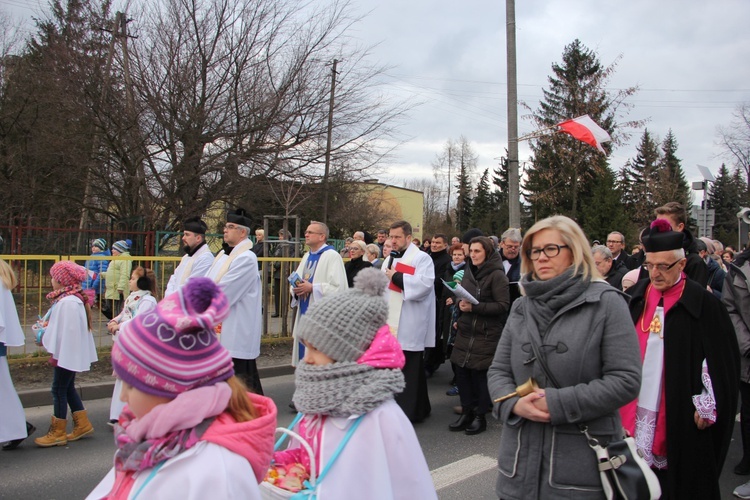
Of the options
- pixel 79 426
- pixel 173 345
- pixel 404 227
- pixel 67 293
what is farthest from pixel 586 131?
pixel 173 345

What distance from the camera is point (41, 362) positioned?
8.10 meters

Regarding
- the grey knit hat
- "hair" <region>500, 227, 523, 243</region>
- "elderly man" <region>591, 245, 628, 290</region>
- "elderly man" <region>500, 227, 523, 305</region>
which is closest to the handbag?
the grey knit hat

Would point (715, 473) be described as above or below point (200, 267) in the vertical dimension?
below

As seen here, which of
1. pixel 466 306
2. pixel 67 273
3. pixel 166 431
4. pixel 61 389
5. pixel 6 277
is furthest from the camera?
pixel 466 306

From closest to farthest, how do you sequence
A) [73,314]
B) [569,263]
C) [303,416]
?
1. [303,416]
2. [569,263]
3. [73,314]

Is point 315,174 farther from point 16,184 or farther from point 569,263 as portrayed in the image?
point 569,263

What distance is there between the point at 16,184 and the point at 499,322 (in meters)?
15.8

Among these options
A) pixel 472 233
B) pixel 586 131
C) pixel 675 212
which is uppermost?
pixel 586 131

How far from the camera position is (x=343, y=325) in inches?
93.6

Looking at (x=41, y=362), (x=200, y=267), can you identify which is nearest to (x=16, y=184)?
(x=41, y=362)

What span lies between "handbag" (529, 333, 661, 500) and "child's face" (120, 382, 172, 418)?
5.50ft

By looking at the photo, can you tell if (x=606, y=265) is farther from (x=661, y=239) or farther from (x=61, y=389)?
(x=61, y=389)

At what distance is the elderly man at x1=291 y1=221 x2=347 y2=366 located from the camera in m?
6.72

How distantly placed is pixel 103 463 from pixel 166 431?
13.0 ft
